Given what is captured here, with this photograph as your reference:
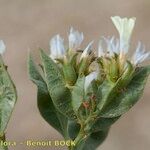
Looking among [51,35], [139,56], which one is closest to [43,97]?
[139,56]

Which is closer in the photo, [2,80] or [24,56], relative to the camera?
[2,80]

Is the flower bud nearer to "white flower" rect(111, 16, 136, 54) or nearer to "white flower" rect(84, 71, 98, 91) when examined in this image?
"white flower" rect(84, 71, 98, 91)

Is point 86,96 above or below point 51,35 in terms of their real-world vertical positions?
above

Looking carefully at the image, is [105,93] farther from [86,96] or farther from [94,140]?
[94,140]

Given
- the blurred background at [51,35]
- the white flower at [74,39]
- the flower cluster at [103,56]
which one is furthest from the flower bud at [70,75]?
the blurred background at [51,35]

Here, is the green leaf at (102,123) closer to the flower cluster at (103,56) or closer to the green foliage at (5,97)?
the flower cluster at (103,56)

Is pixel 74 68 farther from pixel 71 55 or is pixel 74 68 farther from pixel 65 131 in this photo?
pixel 65 131

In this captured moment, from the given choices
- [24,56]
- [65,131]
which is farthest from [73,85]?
[24,56]
